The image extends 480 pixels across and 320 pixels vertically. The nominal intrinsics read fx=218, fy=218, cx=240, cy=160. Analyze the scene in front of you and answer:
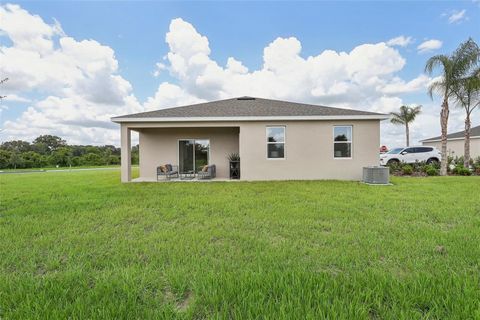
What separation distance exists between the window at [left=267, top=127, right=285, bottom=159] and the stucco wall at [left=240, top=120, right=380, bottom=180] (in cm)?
21

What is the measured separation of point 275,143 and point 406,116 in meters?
23.2

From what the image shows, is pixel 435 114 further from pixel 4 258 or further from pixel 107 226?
pixel 4 258

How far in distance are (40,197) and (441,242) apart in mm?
10388

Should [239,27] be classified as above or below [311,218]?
above

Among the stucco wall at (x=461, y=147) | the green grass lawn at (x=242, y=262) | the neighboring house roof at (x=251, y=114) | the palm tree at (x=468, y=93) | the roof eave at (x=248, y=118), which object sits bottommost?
the green grass lawn at (x=242, y=262)

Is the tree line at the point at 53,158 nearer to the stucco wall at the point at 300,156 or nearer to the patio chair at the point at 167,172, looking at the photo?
the patio chair at the point at 167,172

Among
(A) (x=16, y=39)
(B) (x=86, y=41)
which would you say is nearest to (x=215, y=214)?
(A) (x=16, y=39)

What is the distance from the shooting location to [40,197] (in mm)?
7129

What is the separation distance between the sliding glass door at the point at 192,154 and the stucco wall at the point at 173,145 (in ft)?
0.76

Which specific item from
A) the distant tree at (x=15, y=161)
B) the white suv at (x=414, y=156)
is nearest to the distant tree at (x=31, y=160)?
the distant tree at (x=15, y=161)

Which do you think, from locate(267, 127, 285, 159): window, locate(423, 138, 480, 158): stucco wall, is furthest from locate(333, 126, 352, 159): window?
locate(423, 138, 480, 158): stucco wall

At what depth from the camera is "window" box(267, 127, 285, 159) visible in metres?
10.7

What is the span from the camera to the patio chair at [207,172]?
1112 centimetres

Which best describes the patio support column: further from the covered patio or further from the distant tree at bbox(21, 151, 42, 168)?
the distant tree at bbox(21, 151, 42, 168)
